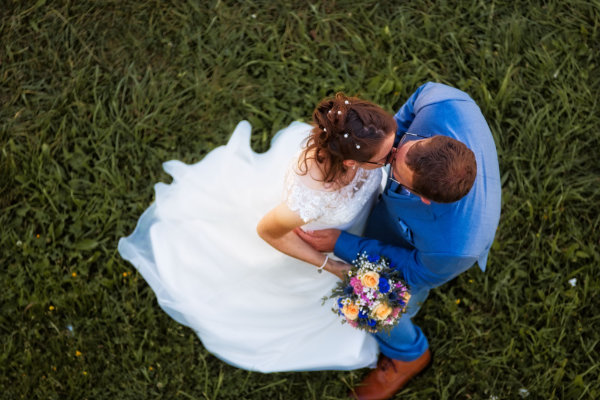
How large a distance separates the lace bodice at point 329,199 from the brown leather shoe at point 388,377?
3.87 feet

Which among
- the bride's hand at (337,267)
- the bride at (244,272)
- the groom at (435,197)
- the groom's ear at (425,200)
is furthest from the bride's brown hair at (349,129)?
the bride's hand at (337,267)

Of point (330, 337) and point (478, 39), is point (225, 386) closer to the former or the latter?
point (330, 337)

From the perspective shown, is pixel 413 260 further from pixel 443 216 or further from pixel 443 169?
pixel 443 169

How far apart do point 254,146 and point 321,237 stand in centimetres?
137

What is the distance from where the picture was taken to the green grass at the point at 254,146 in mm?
3537

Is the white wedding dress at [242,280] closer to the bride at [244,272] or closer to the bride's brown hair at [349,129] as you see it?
the bride at [244,272]

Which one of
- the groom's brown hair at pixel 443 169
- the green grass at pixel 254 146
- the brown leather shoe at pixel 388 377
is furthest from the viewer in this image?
the green grass at pixel 254 146

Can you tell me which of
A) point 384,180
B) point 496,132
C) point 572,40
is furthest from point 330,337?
point 572,40

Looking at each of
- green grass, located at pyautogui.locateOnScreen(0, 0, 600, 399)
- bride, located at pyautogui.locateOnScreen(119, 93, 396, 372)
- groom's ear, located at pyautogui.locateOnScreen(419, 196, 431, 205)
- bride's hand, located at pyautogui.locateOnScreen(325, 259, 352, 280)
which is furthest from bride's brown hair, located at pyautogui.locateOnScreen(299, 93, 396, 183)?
green grass, located at pyautogui.locateOnScreen(0, 0, 600, 399)

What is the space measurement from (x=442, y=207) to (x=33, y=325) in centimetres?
292

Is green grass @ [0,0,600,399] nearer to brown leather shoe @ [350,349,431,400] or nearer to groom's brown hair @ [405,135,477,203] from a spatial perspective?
brown leather shoe @ [350,349,431,400]

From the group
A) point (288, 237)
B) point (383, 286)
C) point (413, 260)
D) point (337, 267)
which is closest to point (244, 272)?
point (288, 237)

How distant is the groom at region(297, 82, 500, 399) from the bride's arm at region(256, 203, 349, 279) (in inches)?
2.9

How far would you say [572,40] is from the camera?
397 cm
